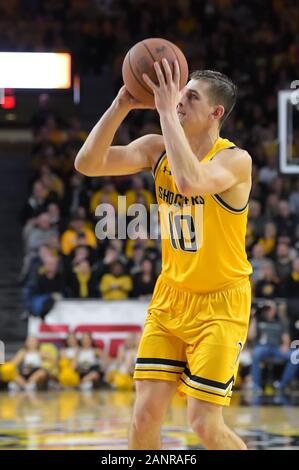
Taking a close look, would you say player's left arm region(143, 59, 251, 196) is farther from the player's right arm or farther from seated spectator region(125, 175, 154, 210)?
seated spectator region(125, 175, 154, 210)

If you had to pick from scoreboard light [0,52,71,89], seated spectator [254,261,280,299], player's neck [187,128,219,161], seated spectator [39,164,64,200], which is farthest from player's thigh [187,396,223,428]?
seated spectator [39,164,64,200]

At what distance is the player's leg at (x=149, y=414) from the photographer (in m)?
4.90

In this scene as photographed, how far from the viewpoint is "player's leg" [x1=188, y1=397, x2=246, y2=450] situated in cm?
475

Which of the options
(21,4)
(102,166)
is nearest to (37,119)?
(21,4)

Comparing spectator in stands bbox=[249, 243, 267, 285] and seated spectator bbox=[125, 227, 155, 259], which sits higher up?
seated spectator bbox=[125, 227, 155, 259]

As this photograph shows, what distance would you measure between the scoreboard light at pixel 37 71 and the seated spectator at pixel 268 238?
351 centimetres

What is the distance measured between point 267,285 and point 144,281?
5.47 feet

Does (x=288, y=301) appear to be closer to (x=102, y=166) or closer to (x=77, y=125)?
(x=77, y=125)

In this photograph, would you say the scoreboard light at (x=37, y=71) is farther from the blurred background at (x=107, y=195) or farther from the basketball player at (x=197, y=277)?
the basketball player at (x=197, y=277)

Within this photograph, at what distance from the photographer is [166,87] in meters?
4.72

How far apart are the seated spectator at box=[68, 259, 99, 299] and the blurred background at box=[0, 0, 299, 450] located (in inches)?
0.6

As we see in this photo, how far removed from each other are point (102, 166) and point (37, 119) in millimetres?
12317
